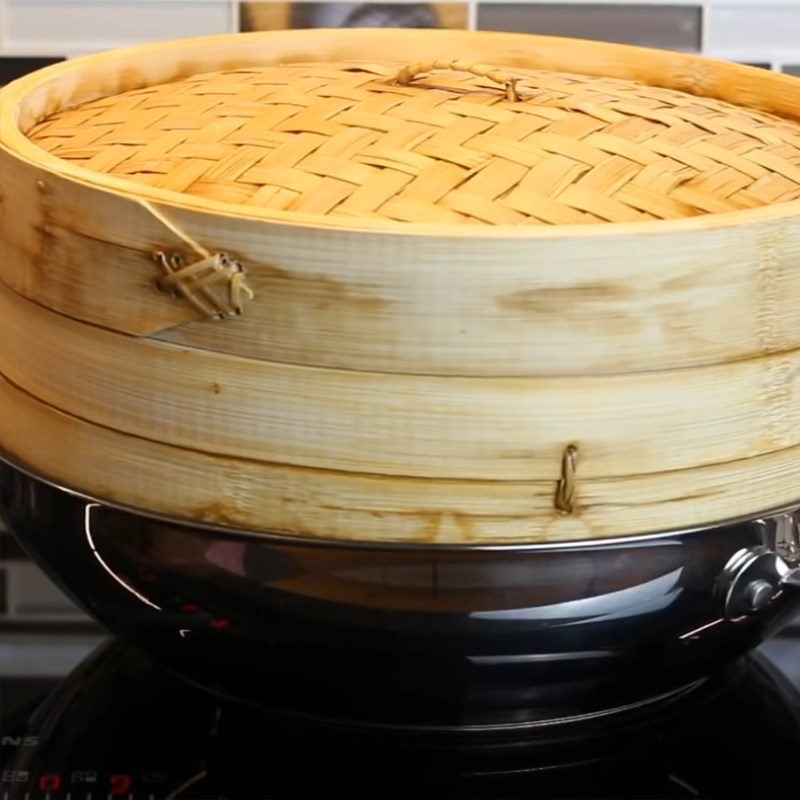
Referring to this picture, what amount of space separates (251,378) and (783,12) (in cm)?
88

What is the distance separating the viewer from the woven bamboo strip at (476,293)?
63 centimetres

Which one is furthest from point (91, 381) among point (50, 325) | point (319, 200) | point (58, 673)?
point (58, 673)

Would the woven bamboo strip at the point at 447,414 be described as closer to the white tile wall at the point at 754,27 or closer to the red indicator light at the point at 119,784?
the red indicator light at the point at 119,784

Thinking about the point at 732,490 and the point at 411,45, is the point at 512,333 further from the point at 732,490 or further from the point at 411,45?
the point at 411,45

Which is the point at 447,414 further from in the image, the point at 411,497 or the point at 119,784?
the point at 119,784

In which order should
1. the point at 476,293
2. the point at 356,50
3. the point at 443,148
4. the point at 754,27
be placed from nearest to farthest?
the point at 476,293, the point at 443,148, the point at 356,50, the point at 754,27

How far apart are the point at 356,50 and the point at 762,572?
520 mm

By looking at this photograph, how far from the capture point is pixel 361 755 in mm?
807

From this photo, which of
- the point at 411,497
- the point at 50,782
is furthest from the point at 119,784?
the point at 411,497

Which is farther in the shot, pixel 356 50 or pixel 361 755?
pixel 356 50

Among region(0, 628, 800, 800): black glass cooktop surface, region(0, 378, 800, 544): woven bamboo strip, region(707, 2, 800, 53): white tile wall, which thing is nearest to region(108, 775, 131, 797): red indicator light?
region(0, 628, 800, 800): black glass cooktop surface

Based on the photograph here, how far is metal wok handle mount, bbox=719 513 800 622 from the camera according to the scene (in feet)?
2.41

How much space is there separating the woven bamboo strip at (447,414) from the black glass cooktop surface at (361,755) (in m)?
0.21

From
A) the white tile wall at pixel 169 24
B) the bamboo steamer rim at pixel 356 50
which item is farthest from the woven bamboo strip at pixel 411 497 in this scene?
the white tile wall at pixel 169 24
